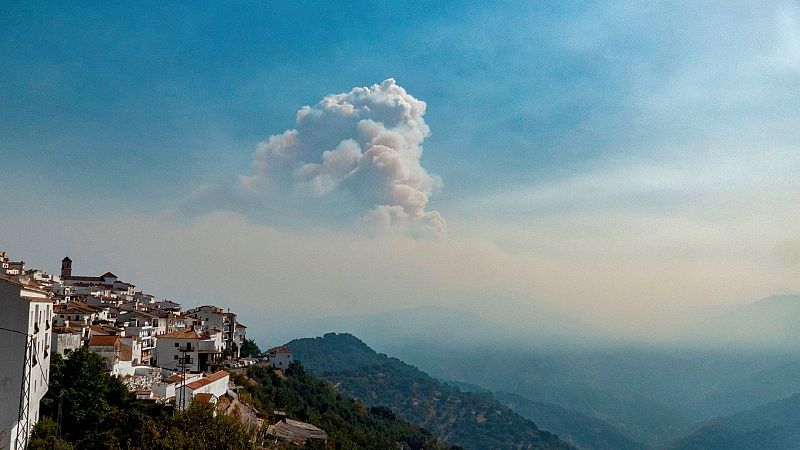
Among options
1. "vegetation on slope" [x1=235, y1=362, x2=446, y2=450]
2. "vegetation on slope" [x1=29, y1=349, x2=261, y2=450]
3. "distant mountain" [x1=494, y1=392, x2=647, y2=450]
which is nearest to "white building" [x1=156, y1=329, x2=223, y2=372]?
"vegetation on slope" [x1=235, y1=362, x2=446, y2=450]

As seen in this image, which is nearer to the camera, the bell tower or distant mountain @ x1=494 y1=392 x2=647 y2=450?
the bell tower

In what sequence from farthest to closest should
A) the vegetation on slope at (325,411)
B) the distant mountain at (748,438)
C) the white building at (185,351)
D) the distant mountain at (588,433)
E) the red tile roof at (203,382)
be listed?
the distant mountain at (588,433) → the distant mountain at (748,438) → the vegetation on slope at (325,411) → the white building at (185,351) → the red tile roof at (203,382)

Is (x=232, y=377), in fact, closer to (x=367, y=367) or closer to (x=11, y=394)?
(x=11, y=394)

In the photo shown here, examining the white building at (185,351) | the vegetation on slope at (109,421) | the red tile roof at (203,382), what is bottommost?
the vegetation on slope at (109,421)

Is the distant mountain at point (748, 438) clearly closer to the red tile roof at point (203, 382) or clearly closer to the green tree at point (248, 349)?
the green tree at point (248, 349)

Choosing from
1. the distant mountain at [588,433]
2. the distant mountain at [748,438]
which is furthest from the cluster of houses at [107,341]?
the distant mountain at [748,438]

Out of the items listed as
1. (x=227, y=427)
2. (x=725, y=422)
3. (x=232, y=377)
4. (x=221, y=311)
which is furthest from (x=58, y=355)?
(x=725, y=422)

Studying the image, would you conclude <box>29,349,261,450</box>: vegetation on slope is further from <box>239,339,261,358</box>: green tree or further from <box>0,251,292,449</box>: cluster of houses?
<box>239,339,261,358</box>: green tree

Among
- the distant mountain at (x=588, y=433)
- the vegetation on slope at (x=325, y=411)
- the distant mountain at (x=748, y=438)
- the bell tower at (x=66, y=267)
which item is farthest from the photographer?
the distant mountain at (x=588, y=433)
